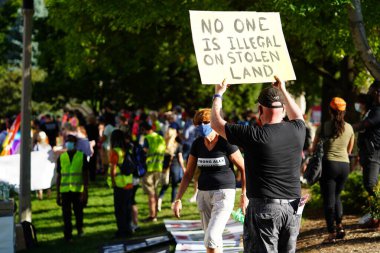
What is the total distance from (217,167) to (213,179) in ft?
0.45

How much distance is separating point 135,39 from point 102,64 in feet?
5.19

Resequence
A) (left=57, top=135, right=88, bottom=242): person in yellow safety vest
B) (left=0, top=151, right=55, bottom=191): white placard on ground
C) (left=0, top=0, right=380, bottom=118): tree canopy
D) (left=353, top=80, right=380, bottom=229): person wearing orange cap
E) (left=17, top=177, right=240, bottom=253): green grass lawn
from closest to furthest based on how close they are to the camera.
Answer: (left=353, top=80, right=380, bottom=229): person wearing orange cap
(left=17, top=177, right=240, bottom=253): green grass lawn
(left=57, top=135, right=88, bottom=242): person in yellow safety vest
(left=0, top=0, right=380, bottom=118): tree canopy
(left=0, top=151, right=55, bottom=191): white placard on ground

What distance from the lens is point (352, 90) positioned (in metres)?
20.3

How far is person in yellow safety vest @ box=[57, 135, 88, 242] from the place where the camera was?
Result: 38.2 feet

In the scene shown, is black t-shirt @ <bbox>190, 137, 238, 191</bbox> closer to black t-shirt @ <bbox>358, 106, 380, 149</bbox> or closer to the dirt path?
the dirt path

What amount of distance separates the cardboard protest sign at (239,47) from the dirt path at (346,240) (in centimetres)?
325

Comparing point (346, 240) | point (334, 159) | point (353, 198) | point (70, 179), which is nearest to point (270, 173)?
point (334, 159)

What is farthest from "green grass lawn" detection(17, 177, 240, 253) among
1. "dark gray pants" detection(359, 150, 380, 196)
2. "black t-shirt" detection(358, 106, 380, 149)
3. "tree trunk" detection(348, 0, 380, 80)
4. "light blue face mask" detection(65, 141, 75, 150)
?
"tree trunk" detection(348, 0, 380, 80)

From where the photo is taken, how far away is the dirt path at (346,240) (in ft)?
29.7

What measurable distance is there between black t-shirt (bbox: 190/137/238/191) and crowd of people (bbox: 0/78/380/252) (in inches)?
0.4

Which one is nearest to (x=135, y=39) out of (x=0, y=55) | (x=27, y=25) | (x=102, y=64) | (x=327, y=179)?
(x=102, y=64)

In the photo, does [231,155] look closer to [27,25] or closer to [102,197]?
[27,25]

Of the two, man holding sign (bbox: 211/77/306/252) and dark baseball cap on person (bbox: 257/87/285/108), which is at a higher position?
dark baseball cap on person (bbox: 257/87/285/108)

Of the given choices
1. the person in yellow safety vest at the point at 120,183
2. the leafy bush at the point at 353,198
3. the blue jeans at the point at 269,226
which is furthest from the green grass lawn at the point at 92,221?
the blue jeans at the point at 269,226
